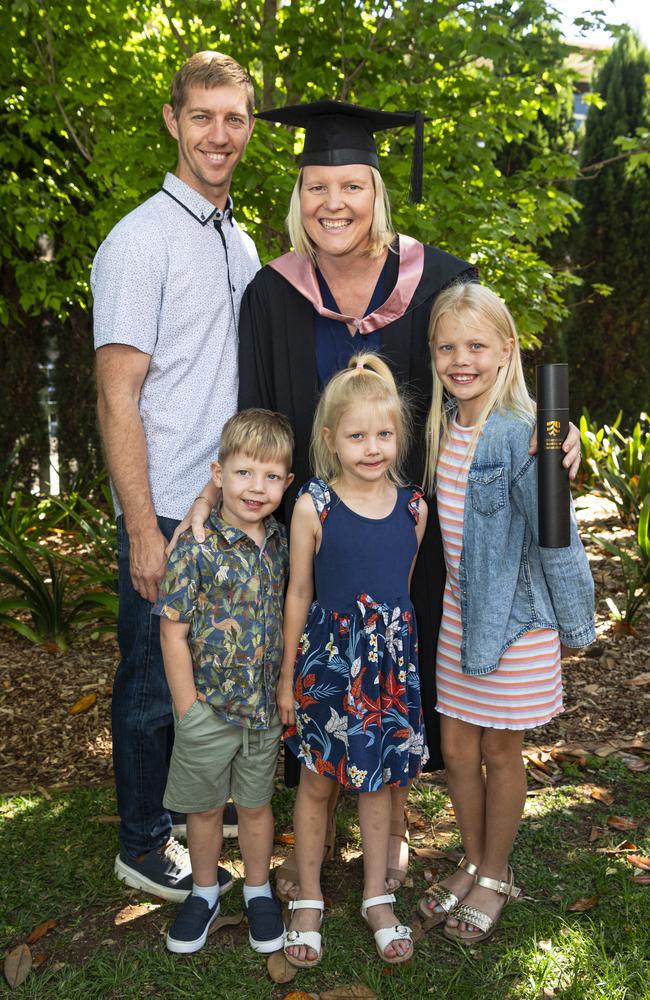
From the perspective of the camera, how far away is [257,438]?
7.49 ft

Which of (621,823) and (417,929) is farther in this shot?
(621,823)

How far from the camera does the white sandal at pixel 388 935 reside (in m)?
2.33

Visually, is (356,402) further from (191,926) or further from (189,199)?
(191,926)

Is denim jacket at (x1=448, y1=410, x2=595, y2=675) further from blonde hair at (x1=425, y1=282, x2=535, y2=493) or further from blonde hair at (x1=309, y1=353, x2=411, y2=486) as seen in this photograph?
blonde hair at (x1=309, y1=353, x2=411, y2=486)

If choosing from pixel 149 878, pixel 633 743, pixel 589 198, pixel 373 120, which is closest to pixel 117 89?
pixel 373 120

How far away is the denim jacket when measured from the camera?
2.29m

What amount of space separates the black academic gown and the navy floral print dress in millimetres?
220

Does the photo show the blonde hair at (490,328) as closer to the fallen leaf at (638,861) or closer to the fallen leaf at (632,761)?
the fallen leaf at (638,861)

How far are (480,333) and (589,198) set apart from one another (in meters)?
7.16

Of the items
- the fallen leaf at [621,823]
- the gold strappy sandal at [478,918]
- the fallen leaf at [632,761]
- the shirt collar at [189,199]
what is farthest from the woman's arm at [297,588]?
the fallen leaf at [632,761]

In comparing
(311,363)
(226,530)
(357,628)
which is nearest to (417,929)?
(357,628)

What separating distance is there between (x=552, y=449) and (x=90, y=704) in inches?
102

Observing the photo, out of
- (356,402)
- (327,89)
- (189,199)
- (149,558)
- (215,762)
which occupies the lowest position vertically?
(215,762)

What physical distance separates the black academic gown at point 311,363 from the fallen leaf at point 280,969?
86 centimetres
